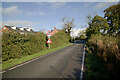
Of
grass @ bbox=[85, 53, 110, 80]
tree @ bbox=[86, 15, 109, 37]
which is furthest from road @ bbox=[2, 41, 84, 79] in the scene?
tree @ bbox=[86, 15, 109, 37]

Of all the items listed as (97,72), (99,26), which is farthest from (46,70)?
(99,26)

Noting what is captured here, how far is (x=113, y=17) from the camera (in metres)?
31.9

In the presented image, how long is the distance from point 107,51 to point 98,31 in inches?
1163

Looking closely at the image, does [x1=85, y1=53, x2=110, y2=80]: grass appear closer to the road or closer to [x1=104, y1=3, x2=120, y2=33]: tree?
the road

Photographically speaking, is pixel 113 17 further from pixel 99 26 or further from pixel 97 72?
pixel 97 72

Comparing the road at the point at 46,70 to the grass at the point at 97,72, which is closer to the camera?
the grass at the point at 97,72

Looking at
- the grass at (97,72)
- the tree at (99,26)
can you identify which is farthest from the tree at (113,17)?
the grass at (97,72)

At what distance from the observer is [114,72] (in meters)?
4.04

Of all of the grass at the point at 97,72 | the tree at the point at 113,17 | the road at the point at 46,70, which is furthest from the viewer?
the tree at the point at 113,17

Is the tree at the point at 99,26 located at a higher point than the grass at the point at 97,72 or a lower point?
higher

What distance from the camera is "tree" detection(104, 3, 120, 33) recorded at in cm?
3030

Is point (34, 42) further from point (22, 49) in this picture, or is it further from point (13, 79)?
point (13, 79)

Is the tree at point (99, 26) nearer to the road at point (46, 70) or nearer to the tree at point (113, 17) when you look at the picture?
the tree at point (113, 17)

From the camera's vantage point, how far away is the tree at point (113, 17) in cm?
3030
